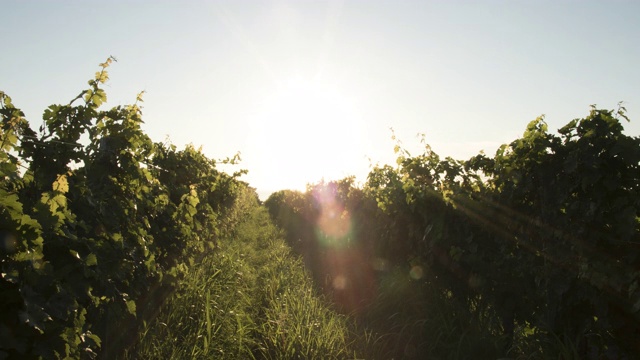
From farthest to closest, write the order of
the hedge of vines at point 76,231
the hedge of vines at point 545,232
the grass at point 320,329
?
the grass at point 320,329 → the hedge of vines at point 545,232 → the hedge of vines at point 76,231

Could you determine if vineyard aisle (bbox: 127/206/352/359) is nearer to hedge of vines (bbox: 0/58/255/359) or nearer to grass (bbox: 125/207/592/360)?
grass (bbox: 125/207/592/360)

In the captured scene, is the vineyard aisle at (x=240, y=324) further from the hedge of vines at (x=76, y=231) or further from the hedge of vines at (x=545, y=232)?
the hedge of vines at (x=545, y=232)

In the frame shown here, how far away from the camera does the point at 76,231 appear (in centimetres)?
→ 298

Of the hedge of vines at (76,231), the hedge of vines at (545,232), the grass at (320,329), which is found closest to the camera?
the hedge of vines at (76,231)

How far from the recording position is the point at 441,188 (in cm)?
538

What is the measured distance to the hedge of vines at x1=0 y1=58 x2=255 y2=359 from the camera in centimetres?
202

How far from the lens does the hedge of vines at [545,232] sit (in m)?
3.00

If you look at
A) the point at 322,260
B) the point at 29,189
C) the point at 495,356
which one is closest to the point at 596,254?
the point at 495,356

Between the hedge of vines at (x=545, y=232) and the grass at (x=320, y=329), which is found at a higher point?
the hedge of vines at (x=545, y=232)

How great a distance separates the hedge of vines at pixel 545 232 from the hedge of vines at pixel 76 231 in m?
3.16

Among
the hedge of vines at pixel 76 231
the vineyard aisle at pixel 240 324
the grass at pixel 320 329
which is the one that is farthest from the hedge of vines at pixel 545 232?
the hedge of vines at pixel 76 231

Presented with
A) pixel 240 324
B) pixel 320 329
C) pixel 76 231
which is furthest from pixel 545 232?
pixel 76 231

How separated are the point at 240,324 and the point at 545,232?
3338 mm

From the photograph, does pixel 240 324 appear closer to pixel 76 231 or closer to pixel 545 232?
pixel 76 231
